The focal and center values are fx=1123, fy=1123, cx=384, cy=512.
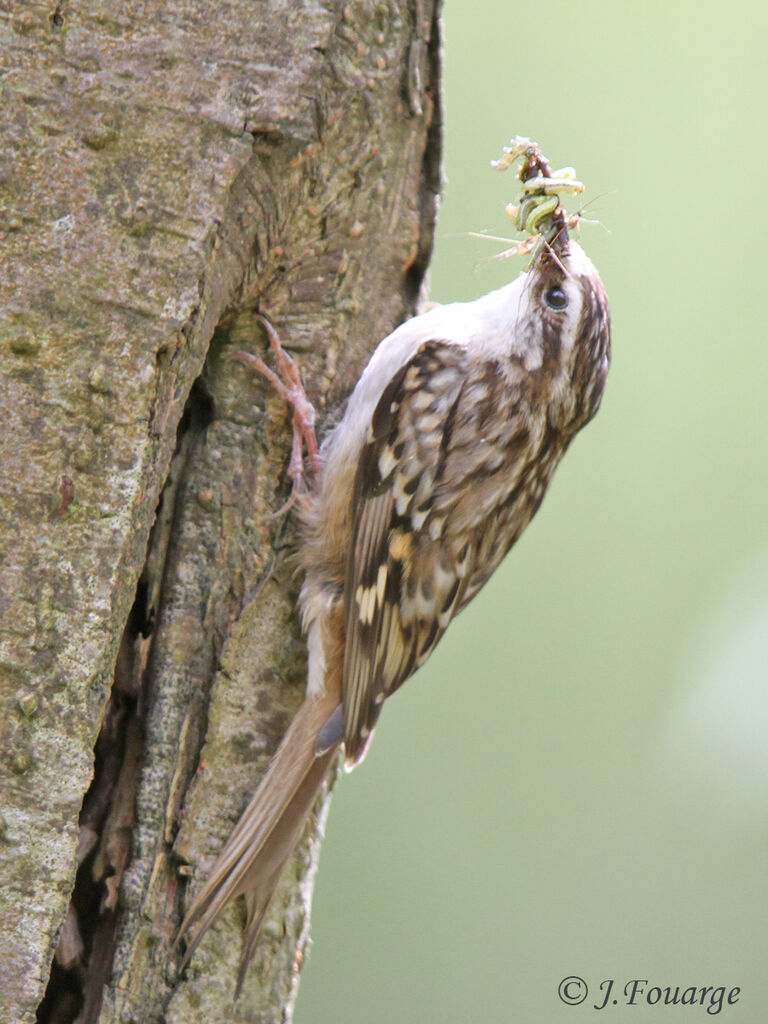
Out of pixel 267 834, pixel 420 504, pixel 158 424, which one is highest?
pixel 158 424

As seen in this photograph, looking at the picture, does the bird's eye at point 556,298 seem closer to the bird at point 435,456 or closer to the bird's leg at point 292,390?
the bird at point 435,456

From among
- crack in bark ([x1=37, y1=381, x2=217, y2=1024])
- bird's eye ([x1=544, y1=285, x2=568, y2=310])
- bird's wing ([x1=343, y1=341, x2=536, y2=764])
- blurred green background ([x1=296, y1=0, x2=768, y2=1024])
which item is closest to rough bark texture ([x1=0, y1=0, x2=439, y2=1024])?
crack in bark ([x1=37, y1=381, x2=217, y2=1024])

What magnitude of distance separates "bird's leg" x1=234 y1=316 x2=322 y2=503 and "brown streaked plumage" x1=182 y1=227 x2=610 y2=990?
2.1 inches

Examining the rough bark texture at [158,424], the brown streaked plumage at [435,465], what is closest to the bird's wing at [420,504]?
the brown streaked plumage at [435,465]

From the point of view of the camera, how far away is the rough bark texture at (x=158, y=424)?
1.14 meters

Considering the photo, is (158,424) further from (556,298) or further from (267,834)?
(556,298)

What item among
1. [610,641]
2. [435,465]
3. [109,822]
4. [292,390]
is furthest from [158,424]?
[610,641]

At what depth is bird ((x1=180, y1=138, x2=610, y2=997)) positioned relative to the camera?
62.4 inches

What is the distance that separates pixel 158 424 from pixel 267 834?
1.77 feet

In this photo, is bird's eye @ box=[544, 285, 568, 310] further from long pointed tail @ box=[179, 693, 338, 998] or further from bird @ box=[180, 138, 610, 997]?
long pointed tail @ box=[179, 693, 338, 998]

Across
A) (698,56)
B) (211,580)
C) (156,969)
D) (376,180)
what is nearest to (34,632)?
(211,580)

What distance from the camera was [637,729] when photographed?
3.02 meters

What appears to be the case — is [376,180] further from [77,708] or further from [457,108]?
[457,108]

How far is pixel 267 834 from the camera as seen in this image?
1.40m
